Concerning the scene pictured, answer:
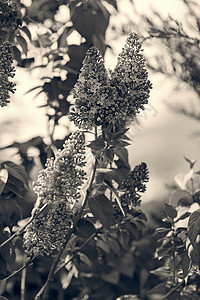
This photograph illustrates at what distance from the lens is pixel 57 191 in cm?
89

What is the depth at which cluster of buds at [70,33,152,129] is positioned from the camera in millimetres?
924

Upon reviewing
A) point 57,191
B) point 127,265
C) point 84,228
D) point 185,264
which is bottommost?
point 127,265

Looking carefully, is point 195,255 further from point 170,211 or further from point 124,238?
point 124,238

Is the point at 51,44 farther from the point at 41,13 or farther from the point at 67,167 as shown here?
the point at 67,167

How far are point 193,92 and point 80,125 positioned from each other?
3.19 feet

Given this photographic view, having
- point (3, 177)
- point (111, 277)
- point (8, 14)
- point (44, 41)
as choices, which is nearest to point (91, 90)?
point (3, 177)

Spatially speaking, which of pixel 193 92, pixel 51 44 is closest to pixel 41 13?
pixel 51 44

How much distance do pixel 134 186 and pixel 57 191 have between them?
0.88ft

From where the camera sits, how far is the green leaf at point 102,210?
1.05 m

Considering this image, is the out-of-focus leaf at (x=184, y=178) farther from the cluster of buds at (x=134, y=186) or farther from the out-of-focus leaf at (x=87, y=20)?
the out-of-focus leaf at (x=87, y=20)

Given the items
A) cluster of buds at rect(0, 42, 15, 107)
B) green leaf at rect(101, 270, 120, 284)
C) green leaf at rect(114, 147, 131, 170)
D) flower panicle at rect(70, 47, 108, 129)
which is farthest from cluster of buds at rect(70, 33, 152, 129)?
green leaf at rect(101, 270, 120, 284)

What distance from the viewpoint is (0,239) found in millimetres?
1097

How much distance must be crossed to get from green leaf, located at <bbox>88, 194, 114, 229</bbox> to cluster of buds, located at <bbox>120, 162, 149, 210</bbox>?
0.06m

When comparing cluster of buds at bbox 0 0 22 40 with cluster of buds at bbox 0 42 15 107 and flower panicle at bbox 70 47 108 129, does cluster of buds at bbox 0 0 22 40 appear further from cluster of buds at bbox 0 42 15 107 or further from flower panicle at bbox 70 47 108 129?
flower panicle at bbox 70 47 108 129
